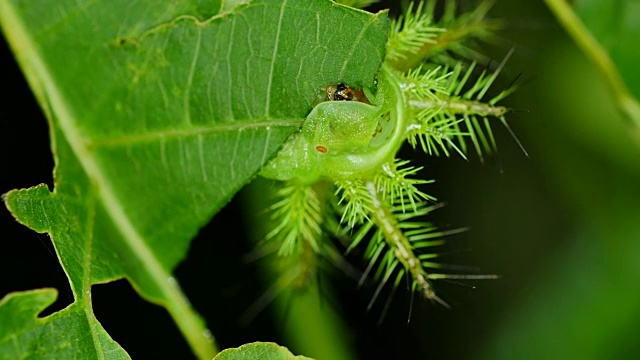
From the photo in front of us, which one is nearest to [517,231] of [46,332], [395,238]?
[395,238]

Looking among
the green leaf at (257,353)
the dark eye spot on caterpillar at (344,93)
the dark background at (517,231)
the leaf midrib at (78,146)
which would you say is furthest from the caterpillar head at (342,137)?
the dark background at (517,231)

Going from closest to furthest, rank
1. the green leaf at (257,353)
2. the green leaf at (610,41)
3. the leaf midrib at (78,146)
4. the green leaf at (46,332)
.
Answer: the green leaf at (46,332) < the green leaf at (257,353) < the leaf midrib at (78,146) < the green leaf at (610,41)

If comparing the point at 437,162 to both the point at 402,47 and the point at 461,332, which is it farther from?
the point at 402,47

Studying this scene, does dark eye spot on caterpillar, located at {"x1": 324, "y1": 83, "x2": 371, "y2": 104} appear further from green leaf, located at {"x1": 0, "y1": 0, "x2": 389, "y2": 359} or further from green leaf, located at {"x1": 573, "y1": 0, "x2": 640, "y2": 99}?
green leaf, located at {"x1": 573, "y1": 0, "x2": 640, "y2": 99}

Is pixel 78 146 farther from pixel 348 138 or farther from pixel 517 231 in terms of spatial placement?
pixel 517 231

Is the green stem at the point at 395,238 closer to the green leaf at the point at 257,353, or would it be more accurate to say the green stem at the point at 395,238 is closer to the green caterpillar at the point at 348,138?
the green caterpillar at the point at 348,138

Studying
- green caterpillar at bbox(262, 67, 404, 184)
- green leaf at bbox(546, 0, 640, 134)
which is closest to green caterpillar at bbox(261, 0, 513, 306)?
green caterpillar at bbox(262, 67, 404, 184)

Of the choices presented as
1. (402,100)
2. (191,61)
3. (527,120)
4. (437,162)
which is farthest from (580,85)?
(191,61)
